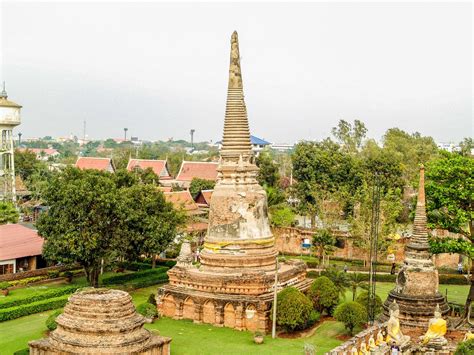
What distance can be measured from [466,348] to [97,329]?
35.7 feet

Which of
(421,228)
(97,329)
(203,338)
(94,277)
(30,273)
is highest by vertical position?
(421,228)

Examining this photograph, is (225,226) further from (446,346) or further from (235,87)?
(446,346)

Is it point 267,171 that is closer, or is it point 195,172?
point 267,171

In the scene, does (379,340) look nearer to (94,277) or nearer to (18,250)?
(94,277)

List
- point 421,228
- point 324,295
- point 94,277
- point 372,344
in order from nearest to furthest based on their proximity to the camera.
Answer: point 372,344 → point 421,228 → point 324,295 → point 94,277

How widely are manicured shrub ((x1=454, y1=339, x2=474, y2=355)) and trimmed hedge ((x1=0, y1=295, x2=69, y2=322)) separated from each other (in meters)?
18.4

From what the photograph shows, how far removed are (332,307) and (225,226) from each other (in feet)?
20.0

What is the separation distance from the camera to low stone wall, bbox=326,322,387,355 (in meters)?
18.7

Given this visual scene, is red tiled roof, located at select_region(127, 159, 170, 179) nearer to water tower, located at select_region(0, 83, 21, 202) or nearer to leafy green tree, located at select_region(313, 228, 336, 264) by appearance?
water tower, located at select_region(0, 83, 21, 202)

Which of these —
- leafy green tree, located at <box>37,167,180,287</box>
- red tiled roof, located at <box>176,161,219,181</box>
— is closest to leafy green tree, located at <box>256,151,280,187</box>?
red tiled roof, located at <box>176,161,219,181</box>

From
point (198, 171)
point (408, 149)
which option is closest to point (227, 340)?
point (408, 149)

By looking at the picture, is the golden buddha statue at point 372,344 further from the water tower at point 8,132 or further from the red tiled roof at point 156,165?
the red tiled roof at point 156,165

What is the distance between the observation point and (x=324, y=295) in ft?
92.3

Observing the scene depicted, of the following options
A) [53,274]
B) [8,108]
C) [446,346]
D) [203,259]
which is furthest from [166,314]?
[8,108]
